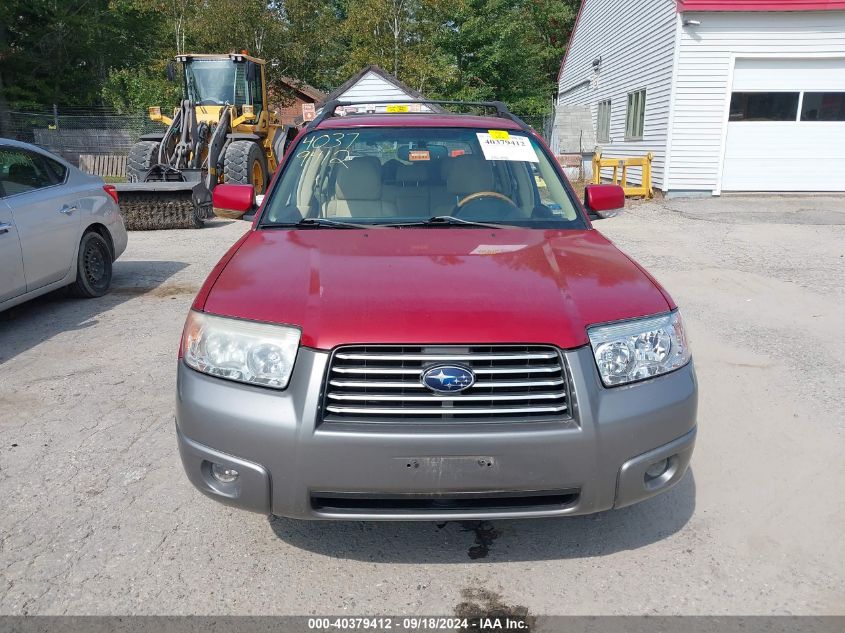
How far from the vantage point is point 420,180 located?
3.80 m

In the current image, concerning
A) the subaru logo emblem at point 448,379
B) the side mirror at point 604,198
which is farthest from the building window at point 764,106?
the subaru logo emblem at point 448,379

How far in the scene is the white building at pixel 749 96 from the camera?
45.8ft

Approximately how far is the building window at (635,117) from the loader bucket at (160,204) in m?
10.8

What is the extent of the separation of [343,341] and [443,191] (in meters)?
1.66

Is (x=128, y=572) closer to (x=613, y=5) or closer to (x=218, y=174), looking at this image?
(x=218, y=174)

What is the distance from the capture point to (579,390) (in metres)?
2.33

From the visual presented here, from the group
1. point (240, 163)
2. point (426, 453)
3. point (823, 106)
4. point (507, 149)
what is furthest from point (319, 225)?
point (823, 106)

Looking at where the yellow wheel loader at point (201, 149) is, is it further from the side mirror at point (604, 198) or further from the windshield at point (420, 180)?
the side mirror at point (604, 198)

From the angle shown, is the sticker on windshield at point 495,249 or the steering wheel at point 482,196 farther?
the steering wheel at point 482,196

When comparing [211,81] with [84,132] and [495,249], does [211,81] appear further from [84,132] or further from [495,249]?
[495,249]

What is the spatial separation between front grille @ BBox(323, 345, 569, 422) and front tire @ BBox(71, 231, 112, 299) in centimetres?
533

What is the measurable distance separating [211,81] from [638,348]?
534 inches

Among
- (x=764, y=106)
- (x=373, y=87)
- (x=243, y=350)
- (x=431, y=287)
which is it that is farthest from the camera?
(x=373, y=87)

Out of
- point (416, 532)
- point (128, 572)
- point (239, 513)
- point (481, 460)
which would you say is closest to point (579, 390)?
point (481, 460)
